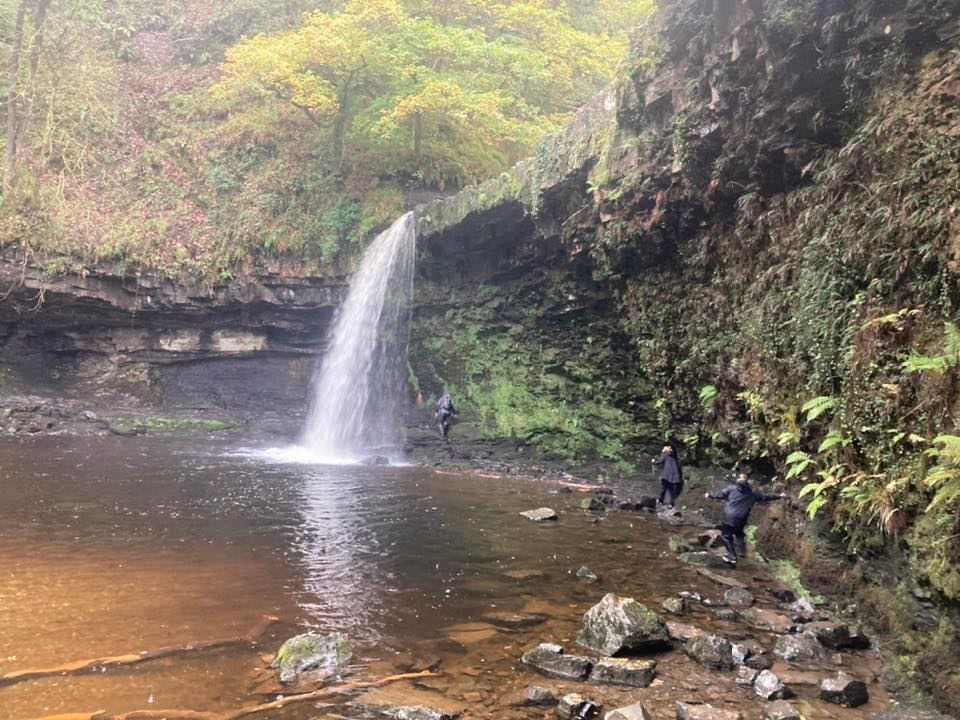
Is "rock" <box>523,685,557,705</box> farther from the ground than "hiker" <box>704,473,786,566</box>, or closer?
closer

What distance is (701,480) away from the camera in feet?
36.4

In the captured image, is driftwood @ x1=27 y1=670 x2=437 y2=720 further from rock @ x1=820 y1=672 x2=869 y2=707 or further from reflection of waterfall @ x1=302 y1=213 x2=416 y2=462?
reflection of waterfall @ x1=302 y1=213 x2=416 y2=462

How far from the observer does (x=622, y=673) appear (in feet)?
14.4

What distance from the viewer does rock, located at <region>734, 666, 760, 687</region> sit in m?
4.42

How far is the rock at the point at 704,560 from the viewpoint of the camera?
24.6 feet

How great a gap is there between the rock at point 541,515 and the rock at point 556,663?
4819mm

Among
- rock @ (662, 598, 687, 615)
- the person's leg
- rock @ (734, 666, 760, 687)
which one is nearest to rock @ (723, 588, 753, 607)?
rock @ (662, 598, 687, 615)

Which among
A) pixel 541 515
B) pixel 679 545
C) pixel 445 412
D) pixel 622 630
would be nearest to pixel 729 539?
pixel 679 545

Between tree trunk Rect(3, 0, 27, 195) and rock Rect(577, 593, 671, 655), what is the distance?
871 inches

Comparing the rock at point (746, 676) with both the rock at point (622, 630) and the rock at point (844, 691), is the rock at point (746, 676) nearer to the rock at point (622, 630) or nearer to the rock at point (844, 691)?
the rock at point (844, 691)

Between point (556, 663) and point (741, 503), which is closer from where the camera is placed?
point (556, 663)

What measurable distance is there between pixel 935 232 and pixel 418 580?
5577mm

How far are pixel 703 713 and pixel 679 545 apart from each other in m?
4.42

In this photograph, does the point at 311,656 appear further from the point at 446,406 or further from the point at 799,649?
the point at 446,406
